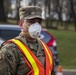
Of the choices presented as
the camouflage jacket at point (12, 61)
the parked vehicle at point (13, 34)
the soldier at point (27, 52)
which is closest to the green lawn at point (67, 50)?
the parked vehicle at point (13, 34)

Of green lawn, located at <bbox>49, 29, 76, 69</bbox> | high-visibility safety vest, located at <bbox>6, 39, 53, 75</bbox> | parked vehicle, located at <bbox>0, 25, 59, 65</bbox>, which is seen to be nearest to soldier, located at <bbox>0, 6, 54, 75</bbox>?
high-visibility safety vest, located at <bbox>6, 39, 53, 75</bbox>

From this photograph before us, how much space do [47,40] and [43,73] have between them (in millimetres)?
9858

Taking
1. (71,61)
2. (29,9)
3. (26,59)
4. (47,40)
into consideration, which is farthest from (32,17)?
(71,61)

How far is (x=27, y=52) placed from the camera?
4113mm

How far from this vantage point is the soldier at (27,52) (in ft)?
13.3

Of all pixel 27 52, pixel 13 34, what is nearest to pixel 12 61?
pixel 27 52

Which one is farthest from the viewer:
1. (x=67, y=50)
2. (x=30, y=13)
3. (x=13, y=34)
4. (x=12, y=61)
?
(x=67, y=50)

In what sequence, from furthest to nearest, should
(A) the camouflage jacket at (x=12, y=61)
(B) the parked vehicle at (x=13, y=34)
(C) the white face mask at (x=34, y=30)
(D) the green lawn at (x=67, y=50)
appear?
(D) the green lawn at (x=67, y=50)
(B) the parked vehicle at (x=13, y=34)
(C) the white face mask at (x=34, y=30)
(A) the camouflage jacket at (x=12, y=61)

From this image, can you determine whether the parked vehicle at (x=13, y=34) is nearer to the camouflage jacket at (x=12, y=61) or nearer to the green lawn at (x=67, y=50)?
the green lawn at (x=67, y=50)

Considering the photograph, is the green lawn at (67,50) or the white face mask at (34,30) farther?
the green lawn at (67,50)

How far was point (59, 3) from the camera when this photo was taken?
195ft

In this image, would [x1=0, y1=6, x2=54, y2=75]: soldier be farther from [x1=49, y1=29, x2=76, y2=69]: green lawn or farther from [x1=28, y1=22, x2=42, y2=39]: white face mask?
[x1=49, y1=29, x2=76, y2=69]: green lawn

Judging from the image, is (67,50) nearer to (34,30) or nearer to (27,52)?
(34,30)

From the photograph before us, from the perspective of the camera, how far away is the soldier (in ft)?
13.3
